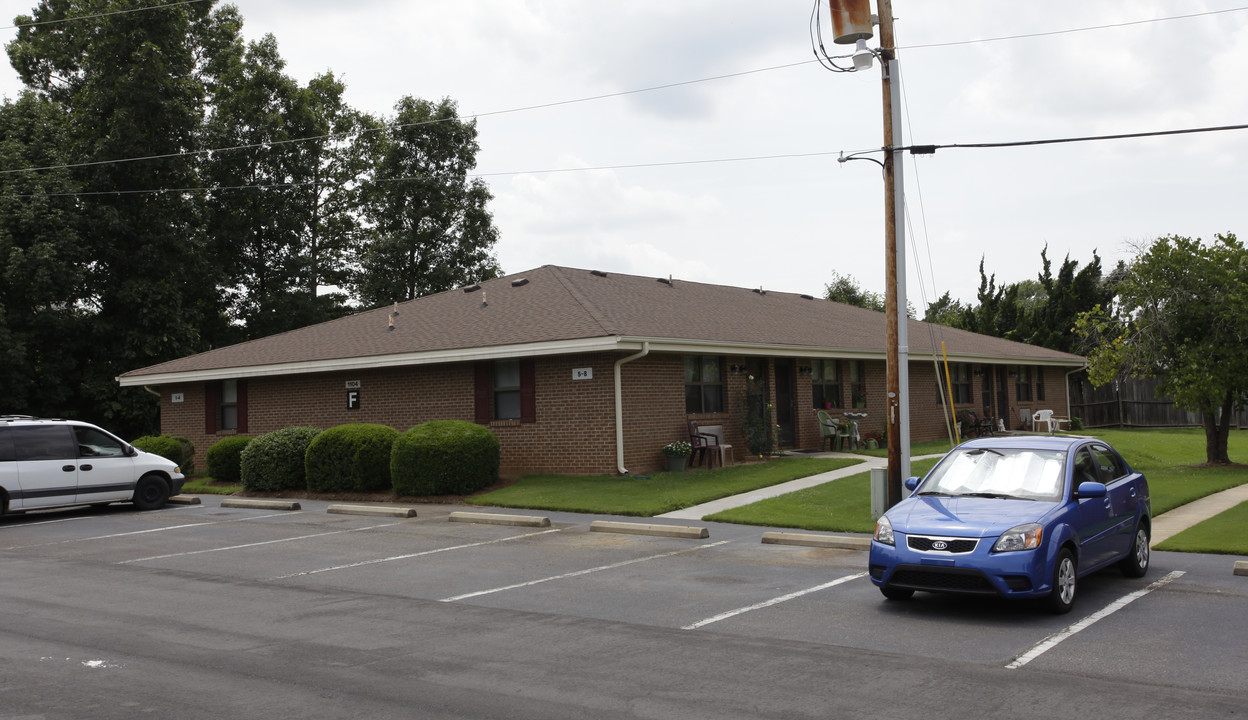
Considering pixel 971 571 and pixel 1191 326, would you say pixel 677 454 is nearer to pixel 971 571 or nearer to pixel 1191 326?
pixel 1191 326

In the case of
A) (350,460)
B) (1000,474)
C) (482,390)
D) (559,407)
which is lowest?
(350,460)

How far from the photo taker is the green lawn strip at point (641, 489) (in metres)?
16.7

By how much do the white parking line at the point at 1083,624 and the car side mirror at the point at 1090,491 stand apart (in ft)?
3.31

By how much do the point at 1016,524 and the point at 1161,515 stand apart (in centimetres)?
796

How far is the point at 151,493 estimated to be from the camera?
777 inches

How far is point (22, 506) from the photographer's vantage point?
17703 millimetres

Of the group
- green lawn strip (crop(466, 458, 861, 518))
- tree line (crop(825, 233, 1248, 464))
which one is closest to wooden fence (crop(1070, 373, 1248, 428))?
tree line (crop(825, 233, 1248, 464))

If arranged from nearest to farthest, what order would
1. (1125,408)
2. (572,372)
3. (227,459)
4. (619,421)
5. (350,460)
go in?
(619,421) < (350,460) < (572,372) < (227,459) < (1125,408)

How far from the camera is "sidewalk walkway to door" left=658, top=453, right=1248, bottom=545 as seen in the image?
13.8 m

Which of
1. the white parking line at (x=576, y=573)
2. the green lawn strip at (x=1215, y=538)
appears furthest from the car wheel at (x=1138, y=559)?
the white parking line at (x=576, y=573)

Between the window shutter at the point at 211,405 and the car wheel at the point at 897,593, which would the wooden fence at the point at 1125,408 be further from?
the car wheel at the point at 897,593

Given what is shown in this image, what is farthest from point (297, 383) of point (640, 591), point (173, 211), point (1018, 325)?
point (1018, 325)

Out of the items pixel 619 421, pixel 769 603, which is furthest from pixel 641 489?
pixel 769 603

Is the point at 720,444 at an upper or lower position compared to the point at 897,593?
upper
